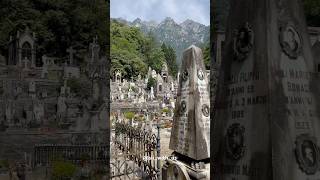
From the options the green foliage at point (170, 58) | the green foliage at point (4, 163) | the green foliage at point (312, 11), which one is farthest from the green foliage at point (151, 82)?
the green foliage at point (4, 163)

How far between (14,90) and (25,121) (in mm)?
462

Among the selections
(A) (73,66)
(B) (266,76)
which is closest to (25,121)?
(A) (73,66)

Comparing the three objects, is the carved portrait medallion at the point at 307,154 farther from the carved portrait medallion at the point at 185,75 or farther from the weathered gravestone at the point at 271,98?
the carved portrait medallion at the point at 185,75

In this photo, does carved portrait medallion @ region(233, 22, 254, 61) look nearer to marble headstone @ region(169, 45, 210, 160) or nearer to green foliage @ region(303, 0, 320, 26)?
green foliage @ region(303, 0, 320, 26)

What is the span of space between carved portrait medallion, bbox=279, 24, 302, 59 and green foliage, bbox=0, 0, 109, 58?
3029mm

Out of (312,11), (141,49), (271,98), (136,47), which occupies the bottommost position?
(271,98)

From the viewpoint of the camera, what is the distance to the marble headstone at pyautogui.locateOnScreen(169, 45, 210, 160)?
9.05m

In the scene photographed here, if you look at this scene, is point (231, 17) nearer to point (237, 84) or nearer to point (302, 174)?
point (237, 84)

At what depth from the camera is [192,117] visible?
30.4 feet

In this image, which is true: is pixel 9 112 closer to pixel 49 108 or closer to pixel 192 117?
pixel 49 108

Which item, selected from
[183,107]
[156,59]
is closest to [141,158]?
[183,107]

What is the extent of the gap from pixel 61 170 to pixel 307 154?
3556 millimetres

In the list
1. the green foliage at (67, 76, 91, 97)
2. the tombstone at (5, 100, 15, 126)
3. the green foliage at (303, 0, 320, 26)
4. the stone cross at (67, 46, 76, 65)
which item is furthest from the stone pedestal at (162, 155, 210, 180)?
the tombstone at (5, 100, 15, 126)

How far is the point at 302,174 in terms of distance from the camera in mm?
4148
